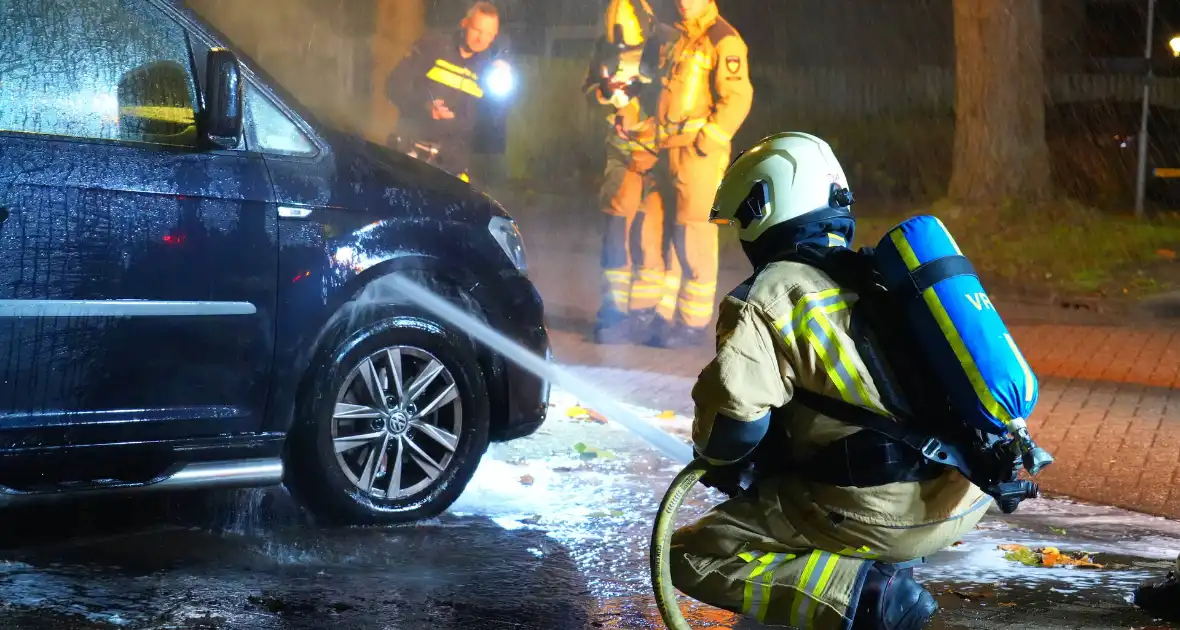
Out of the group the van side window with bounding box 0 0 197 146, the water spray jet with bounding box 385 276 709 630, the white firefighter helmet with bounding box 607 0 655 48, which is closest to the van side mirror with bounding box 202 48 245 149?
the van side window with bounding box 0 0 197 146

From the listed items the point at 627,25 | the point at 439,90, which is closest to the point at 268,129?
the point at 439,90

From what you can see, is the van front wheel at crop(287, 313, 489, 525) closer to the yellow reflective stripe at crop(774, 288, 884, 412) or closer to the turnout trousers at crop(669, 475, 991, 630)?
the turnout trousers at crop(669, 475, 991, 630)

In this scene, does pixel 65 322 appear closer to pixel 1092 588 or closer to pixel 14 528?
pixel 14 528

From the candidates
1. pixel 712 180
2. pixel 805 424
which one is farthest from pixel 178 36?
pixel 712 180

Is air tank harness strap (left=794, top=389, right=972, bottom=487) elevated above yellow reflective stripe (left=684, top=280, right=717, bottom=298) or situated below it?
above

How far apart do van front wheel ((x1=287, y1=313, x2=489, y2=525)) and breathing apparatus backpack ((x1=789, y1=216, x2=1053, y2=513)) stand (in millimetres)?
2503

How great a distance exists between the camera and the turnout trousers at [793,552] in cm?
301

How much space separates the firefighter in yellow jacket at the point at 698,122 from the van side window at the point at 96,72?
4.95 metres

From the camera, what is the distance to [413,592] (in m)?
4.58

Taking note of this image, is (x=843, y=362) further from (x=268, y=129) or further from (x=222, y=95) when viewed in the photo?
(x=268, y=129)

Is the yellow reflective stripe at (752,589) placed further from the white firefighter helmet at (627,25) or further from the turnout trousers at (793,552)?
the white firefighter helmet at (627,25)

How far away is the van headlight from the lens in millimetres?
5555

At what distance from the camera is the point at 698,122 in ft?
30.9

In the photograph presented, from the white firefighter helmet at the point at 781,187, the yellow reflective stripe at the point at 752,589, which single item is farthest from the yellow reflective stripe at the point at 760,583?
the white firefighter helmet at the point at 781,187
